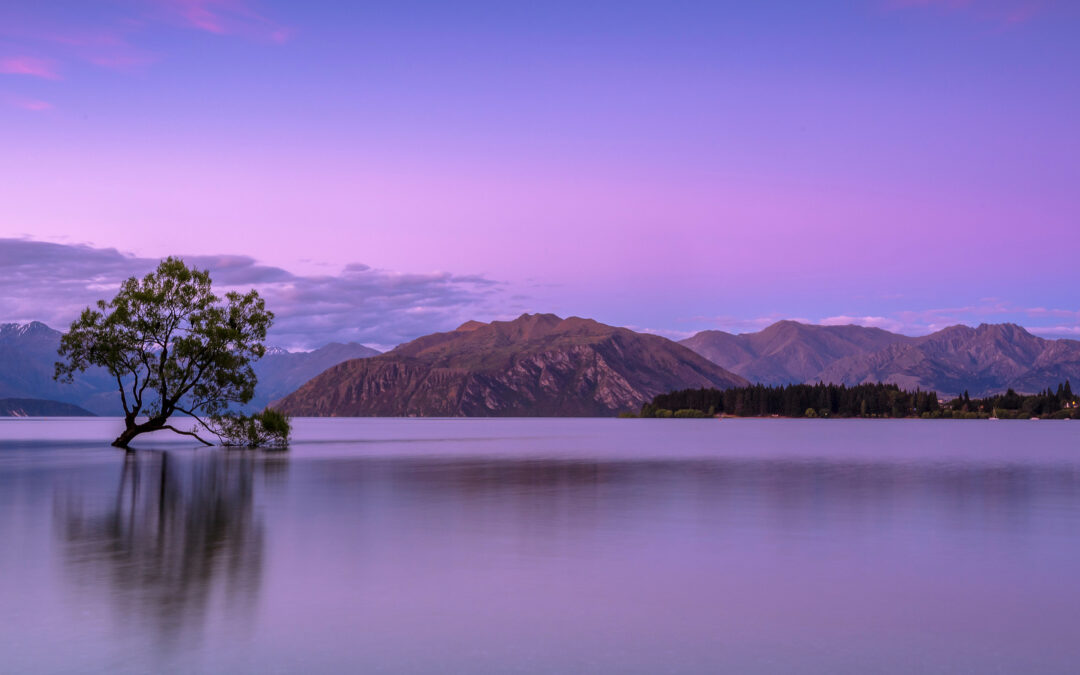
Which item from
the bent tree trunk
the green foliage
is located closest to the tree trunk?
the bent tree trunk

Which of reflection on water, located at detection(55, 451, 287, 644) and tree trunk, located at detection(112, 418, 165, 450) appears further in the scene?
tree trunk, located at detection(112, 418, 165, 450)

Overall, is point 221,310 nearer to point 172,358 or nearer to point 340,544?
point 172,358

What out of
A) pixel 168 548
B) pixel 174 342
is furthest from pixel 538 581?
pixel 174 342

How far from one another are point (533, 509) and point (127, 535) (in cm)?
1628

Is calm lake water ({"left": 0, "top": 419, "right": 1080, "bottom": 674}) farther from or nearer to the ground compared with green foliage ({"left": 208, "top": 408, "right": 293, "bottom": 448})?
farther from the ground

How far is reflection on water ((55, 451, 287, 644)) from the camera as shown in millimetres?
18797

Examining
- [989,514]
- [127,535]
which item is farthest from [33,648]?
Answer: [989,514]

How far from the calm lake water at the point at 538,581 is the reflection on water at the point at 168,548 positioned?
122mm

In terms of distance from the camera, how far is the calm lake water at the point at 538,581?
15.3 metres

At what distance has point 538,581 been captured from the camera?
22.1 meters

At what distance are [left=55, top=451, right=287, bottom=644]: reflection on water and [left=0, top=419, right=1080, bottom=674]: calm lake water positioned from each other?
0.12 meters

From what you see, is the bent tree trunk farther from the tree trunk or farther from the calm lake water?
the calm lake water

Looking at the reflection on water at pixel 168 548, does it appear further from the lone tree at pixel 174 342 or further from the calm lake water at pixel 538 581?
the lone tree at pixel 174 342

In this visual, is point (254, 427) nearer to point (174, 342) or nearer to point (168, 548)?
point (174, 342)
